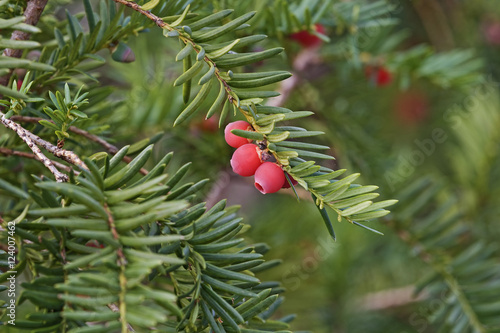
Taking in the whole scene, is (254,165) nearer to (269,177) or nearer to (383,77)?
(269,177)

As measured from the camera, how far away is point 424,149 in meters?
1.11

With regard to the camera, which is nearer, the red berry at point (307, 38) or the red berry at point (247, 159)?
the red berry at point (247, 159)

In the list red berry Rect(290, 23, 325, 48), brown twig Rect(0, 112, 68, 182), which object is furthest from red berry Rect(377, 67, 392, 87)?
brown twig Rect(0, 112, 68, 182)

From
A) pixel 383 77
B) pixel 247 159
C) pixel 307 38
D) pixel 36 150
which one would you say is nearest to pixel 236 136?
pixel 247 159

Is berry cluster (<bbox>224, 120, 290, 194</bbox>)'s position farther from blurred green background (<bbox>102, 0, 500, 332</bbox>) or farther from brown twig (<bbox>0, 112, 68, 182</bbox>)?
blurred green background (<bbox>102, 0, 500, 332</bbox>)

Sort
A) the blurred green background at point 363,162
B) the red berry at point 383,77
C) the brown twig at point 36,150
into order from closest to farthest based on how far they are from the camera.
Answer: the brown twig at point 36,150 < the blurred green background at point 363,162 < the red berry at point 383,77

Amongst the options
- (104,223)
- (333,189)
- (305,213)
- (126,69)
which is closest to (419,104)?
(305,213)

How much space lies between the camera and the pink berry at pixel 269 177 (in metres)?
0.34

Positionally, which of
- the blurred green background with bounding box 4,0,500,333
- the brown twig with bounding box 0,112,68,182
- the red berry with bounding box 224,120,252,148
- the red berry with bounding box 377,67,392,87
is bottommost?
the blurred green background with bounding box 4,0,500,333

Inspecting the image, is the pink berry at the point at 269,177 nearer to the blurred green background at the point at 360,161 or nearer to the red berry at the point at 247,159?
the red berry at the point at 247,159

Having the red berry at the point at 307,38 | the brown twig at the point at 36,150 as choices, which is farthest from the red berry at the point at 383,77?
the brown twig at the point at 36,150

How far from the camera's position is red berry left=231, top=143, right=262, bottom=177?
1.18 ft

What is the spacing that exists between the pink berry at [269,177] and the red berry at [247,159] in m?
0.01

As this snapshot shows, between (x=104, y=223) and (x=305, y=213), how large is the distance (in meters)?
0.65
